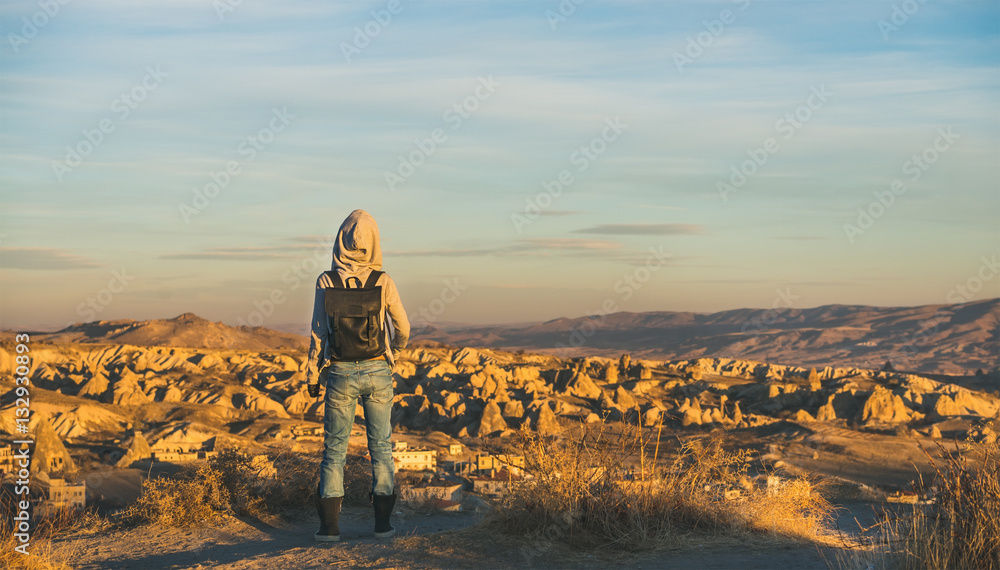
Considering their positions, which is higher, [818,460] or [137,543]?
[137,543]

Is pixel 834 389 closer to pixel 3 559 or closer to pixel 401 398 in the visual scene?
pixel 401 398

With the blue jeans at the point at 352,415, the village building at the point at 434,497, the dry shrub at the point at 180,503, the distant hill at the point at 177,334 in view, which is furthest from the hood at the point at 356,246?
the distant hill at the point at 177,334

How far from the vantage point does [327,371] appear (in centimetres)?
620

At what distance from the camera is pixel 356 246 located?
20.0 ft

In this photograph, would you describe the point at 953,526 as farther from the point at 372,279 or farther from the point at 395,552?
the point at 372,279

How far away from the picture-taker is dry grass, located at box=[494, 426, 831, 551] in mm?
5750

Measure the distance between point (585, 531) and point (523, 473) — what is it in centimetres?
76

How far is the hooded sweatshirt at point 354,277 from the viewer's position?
240 inches

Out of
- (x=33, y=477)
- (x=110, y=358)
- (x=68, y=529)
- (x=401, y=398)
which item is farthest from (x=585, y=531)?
(x=110, y=358)

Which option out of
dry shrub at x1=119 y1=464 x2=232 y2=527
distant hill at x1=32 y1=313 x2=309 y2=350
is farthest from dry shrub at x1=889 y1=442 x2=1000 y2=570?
distant hill at x1=32 y1=313 x2=309 y2=350

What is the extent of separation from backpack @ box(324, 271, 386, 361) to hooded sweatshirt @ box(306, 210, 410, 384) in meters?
0.07

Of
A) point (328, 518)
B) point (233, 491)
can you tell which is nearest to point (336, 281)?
point (328, 518)

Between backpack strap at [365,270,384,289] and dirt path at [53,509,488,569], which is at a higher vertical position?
backpack strap at [365,270,384,289]

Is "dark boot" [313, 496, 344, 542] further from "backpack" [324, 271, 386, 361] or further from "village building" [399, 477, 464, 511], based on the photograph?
"village building" [399, 477, 464, 511]
